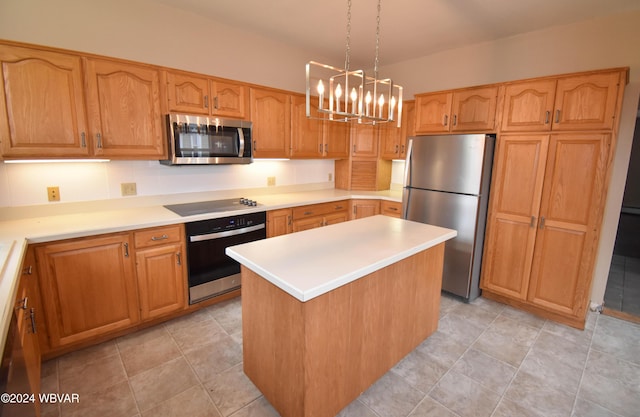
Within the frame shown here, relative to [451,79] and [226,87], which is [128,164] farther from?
[451,79]

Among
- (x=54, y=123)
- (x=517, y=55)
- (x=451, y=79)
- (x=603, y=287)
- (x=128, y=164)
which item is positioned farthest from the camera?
(x=451, y=79)

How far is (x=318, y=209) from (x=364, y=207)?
701 mm

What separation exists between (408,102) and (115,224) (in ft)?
11.4

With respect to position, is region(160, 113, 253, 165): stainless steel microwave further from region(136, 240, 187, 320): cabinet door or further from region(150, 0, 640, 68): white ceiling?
region(150, 0, 640, 68): white ceiling

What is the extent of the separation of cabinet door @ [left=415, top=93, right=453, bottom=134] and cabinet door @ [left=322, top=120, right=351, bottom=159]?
1049 mm

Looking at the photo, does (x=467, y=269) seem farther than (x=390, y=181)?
No

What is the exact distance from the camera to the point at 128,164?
2691 millimetres

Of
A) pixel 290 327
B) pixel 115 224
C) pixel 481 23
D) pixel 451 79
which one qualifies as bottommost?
pixel 290 327

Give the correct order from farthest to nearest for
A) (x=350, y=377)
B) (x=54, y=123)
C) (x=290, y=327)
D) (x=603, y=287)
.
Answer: (x=603, y=287), (x=54, y=123), (x=350, y=377), (x=290, y=327)

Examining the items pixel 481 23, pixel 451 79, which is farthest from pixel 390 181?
pixel 481 23

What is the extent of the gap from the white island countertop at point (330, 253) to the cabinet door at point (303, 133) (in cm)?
158

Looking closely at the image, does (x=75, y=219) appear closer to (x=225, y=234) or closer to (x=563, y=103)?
(x=225, y=234)

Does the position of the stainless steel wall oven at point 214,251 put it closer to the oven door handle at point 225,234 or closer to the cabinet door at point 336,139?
the oven door handle at point 225,234

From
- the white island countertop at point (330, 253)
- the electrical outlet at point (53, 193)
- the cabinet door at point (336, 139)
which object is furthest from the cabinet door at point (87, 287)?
the cabinet door at point (336, 139)
